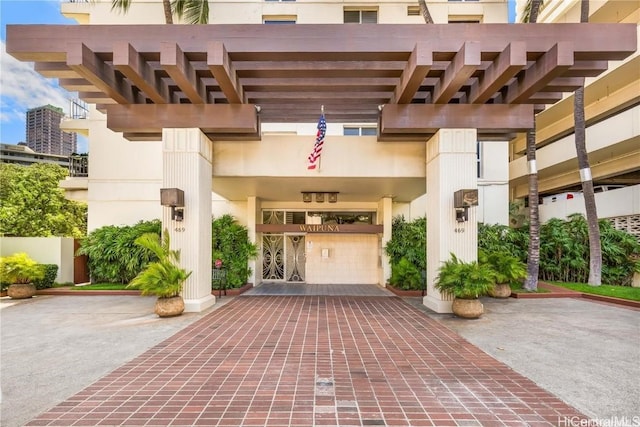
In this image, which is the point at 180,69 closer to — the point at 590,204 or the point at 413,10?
the point at 413,10

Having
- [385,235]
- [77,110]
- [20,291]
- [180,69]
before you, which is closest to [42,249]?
[20,291]

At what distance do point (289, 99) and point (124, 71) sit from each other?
3432mm

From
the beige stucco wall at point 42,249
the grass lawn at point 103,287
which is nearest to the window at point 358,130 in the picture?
the grass lawn at point 103,287

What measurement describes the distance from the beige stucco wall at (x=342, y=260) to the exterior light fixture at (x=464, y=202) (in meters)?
5.80

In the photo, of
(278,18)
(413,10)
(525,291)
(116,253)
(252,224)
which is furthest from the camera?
(278,18)

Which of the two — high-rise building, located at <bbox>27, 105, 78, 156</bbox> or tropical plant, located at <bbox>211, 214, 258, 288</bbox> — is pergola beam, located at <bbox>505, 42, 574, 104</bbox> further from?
high-rise building, located at <bbox>27, 105, 78, 156</bbox>

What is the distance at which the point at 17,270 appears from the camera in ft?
32.0

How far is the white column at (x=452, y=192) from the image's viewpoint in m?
7.68

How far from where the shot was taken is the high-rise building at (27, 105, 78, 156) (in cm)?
2431

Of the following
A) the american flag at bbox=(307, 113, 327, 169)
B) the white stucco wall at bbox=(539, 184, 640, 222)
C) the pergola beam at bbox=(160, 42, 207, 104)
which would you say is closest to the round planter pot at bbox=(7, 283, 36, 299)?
the pergola beam at bbox=(160, 42, 207, 104)

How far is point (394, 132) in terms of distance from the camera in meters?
7.93

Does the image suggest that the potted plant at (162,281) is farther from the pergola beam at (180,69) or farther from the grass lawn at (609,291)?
the grass lawn at (609,291)

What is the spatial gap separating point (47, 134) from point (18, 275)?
90.3 feet

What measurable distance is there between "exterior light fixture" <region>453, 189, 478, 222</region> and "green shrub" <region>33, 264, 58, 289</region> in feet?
40.8
